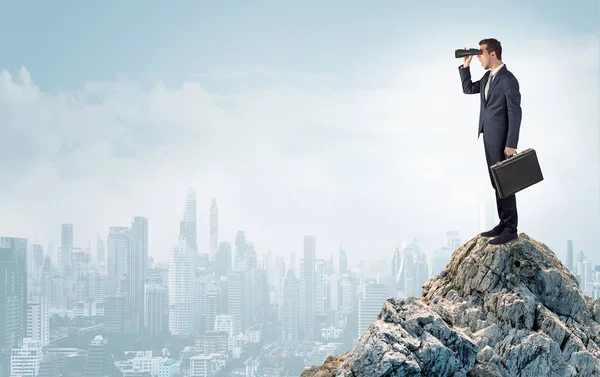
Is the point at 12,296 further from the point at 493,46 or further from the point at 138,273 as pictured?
the point at 493,46

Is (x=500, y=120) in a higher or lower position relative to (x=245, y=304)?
higher

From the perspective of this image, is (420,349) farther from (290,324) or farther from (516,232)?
(290,324)

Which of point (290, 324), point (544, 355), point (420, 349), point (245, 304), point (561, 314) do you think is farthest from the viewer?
point (245, 304)

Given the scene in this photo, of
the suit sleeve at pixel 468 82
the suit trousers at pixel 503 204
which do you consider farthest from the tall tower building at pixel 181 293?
the suit trousers at pixel 503 204

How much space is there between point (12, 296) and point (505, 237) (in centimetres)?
4499

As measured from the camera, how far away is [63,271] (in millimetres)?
45969

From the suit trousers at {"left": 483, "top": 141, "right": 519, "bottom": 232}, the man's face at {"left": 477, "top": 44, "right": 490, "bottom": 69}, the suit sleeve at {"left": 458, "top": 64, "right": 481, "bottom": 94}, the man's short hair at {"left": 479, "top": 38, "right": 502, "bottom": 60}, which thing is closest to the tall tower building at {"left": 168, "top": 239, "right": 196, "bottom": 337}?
the suit sleeve at {"left": 458, "top": 64, "right": 481, "bottom": 94}

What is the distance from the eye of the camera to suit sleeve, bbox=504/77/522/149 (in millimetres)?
6371

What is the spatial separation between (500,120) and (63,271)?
142 ft

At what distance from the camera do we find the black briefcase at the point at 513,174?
6355 mm

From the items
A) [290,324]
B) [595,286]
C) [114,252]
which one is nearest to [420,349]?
[595,286]

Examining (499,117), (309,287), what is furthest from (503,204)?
(309,287)

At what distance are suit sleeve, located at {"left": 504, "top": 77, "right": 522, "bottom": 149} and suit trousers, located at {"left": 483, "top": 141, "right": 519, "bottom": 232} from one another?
17cm

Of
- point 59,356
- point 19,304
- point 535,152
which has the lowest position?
point 59,356
